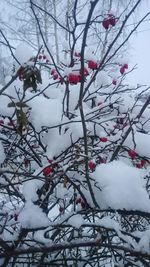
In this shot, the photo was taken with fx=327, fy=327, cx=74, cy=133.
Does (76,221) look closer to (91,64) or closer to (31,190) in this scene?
(31,190)

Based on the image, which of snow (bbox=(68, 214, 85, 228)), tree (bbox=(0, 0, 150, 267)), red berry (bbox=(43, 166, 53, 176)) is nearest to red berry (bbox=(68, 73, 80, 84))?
tree (bbox=(0, 0, 150, 267))

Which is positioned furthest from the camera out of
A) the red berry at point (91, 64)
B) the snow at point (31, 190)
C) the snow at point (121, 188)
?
the red berry at point (91, 64)

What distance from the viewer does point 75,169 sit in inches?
66.4

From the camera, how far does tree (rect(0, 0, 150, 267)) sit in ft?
3.87

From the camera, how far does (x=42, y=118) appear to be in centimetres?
184

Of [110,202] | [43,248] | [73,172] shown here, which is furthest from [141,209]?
[73,172]

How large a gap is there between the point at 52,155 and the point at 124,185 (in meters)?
0.60

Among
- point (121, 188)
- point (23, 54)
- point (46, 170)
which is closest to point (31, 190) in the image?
point (46, 170)

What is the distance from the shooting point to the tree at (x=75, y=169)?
3.87ft

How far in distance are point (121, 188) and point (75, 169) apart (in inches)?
19.8

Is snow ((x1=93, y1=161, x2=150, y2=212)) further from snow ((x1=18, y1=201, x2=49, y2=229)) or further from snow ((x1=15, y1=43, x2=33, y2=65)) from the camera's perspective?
snow ((x1=15, y1=43, x2=33, y2=65))

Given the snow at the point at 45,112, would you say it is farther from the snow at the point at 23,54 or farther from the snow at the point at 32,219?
the snow at the point at 32,219

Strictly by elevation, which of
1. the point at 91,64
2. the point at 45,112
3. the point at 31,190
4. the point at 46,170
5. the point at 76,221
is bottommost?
the point at 76,221

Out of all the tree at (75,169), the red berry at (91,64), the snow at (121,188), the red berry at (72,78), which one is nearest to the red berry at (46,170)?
the tree at (75,169)
